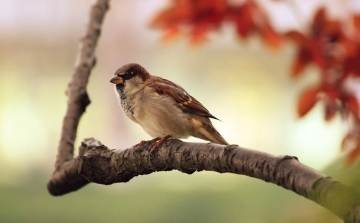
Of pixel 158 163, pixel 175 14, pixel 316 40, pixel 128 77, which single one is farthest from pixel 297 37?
pixel 158 163

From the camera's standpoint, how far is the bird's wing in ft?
2.85

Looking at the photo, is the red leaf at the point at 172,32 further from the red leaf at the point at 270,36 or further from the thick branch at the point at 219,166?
the thick branch at the point at 219,166

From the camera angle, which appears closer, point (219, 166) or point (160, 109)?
point (219, 166)

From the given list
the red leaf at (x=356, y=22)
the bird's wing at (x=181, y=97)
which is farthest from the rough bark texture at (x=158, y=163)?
the red leaf at (x=356, y=22)

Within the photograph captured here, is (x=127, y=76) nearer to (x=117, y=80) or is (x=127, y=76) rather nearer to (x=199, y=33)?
(x=117, y=80)

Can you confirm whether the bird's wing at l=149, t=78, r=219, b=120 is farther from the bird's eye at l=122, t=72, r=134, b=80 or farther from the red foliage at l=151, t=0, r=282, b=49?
the red foliage at l=151, t=0, r=282, b=49

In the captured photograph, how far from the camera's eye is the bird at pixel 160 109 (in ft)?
2.83

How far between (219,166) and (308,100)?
606 mm

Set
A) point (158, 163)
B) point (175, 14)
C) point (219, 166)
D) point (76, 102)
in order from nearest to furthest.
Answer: point (219, 166) → point (158, 163) → point (76, 102) → point (175, 14)

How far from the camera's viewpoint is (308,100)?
3.63 feet

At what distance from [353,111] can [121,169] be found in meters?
0.58

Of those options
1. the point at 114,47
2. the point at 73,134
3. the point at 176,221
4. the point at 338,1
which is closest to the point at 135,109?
the point at 73,134

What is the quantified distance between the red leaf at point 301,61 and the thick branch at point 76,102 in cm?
42

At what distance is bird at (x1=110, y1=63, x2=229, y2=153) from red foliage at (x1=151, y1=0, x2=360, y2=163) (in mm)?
279
